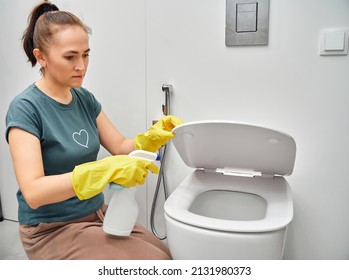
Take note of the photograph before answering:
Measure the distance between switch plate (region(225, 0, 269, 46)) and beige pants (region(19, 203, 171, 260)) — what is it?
78cm

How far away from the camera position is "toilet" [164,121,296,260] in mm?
905

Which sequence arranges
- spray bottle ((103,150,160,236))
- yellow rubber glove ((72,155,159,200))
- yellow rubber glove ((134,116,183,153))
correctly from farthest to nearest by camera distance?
yellow rubber glove ((134,116,183,153)), spray bottle ((103,150,160,236)), yellow rubber glove ((72,155,159,200))

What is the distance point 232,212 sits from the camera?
47.9 inches

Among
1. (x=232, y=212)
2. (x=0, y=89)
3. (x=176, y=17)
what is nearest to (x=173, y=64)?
(x=176, y=17)

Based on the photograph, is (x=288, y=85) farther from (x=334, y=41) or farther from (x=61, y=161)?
(x=61, y=161)

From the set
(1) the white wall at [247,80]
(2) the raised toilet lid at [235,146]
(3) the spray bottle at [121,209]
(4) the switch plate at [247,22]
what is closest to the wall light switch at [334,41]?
(1) the white wall at [247,80]

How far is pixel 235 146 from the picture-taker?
43.9 inches

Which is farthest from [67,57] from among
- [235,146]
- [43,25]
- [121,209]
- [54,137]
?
[235,146]

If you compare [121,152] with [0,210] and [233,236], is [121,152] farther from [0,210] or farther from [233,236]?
[0,210]

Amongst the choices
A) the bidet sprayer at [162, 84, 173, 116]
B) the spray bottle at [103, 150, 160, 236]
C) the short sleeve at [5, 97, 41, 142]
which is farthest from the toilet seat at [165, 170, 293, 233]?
the short sleeve at [5, 97, 41, 142]

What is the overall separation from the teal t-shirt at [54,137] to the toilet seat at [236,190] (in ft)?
0.97

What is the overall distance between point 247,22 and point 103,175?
0.75m

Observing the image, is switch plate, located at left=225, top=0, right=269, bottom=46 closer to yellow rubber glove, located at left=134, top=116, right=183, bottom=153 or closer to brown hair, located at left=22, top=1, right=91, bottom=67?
yellow rubber glove, located at left=134, top=116, right=183, bottom=153
